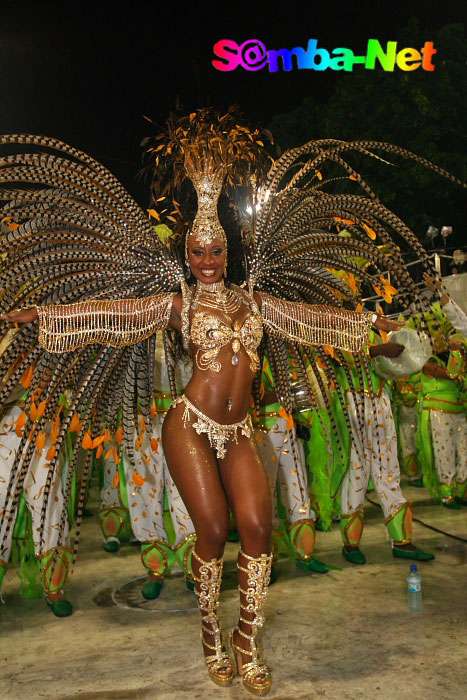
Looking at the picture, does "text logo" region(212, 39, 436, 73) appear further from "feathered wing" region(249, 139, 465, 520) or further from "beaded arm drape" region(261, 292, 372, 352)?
"beaded arm drape" region(261, 292, 372, 352)

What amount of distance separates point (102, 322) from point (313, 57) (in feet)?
31.1

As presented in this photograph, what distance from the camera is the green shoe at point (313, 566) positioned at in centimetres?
444

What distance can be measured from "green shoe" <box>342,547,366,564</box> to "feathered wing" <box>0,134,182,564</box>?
2056mm

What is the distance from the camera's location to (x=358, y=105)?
42.5 feet

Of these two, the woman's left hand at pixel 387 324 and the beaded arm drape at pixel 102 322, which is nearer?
the beaded arm drape at pixel 102 322

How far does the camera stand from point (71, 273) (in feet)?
10.8

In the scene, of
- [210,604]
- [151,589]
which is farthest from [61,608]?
[210,604]

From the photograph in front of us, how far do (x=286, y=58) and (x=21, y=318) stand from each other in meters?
8.93

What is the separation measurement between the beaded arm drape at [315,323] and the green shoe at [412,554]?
1.95 m

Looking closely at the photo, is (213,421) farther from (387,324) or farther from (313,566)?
(313,566)

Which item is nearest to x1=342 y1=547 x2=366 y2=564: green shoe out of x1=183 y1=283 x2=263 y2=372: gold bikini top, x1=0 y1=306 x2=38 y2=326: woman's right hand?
x1=183 y1=283 x2=263 y2=372: gold bikini top

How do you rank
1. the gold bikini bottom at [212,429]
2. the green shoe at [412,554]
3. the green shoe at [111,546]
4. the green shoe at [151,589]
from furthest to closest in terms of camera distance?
1. the green shoe at [111,546]
2. the green shoe at [412,554]
3. the green shoe at [151,589]
4. the gold bikini bottom at [212,429]

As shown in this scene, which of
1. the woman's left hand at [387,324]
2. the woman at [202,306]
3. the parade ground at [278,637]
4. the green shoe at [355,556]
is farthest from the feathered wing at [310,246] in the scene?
the green shoe at [355,556]

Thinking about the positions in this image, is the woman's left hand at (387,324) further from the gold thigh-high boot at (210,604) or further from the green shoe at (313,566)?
the green shoe at (313,566)
